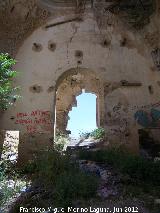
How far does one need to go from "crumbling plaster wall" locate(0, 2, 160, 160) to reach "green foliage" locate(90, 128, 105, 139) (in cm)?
308

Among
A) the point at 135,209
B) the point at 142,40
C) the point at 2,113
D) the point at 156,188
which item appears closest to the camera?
the point at 135,209

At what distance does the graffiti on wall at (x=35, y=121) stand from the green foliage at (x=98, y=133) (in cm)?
368

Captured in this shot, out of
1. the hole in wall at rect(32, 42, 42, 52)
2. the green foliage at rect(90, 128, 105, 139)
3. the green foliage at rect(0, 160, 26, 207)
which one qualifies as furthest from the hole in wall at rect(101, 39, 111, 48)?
the green foliage at rect(0, 160, 26, 207)

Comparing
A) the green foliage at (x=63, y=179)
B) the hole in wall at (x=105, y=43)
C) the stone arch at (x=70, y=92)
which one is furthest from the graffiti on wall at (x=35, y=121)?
the stone arch at (x=70, y=92)

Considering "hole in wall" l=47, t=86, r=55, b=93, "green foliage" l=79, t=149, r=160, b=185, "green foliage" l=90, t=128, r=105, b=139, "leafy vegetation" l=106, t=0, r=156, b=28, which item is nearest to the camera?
"green foliage" l=79, t=149, r=160, b=185

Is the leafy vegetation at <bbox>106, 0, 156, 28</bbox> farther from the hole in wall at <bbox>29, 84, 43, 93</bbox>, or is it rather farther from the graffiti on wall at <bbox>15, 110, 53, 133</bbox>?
the graffiti on wall at <bbox>15, 110, 53, 133</bbox>

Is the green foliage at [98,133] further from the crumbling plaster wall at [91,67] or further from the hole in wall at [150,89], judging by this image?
the hole in wall at [150,89]

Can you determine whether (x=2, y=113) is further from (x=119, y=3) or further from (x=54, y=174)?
(x=119, y=3)

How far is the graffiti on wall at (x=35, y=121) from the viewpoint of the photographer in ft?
34.4

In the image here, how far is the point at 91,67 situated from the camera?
11.1 m

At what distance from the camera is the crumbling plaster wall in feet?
34.7

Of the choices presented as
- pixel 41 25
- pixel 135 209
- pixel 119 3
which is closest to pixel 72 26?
pixel 41 25

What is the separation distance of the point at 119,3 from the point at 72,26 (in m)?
1.95

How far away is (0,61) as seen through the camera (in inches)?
309
